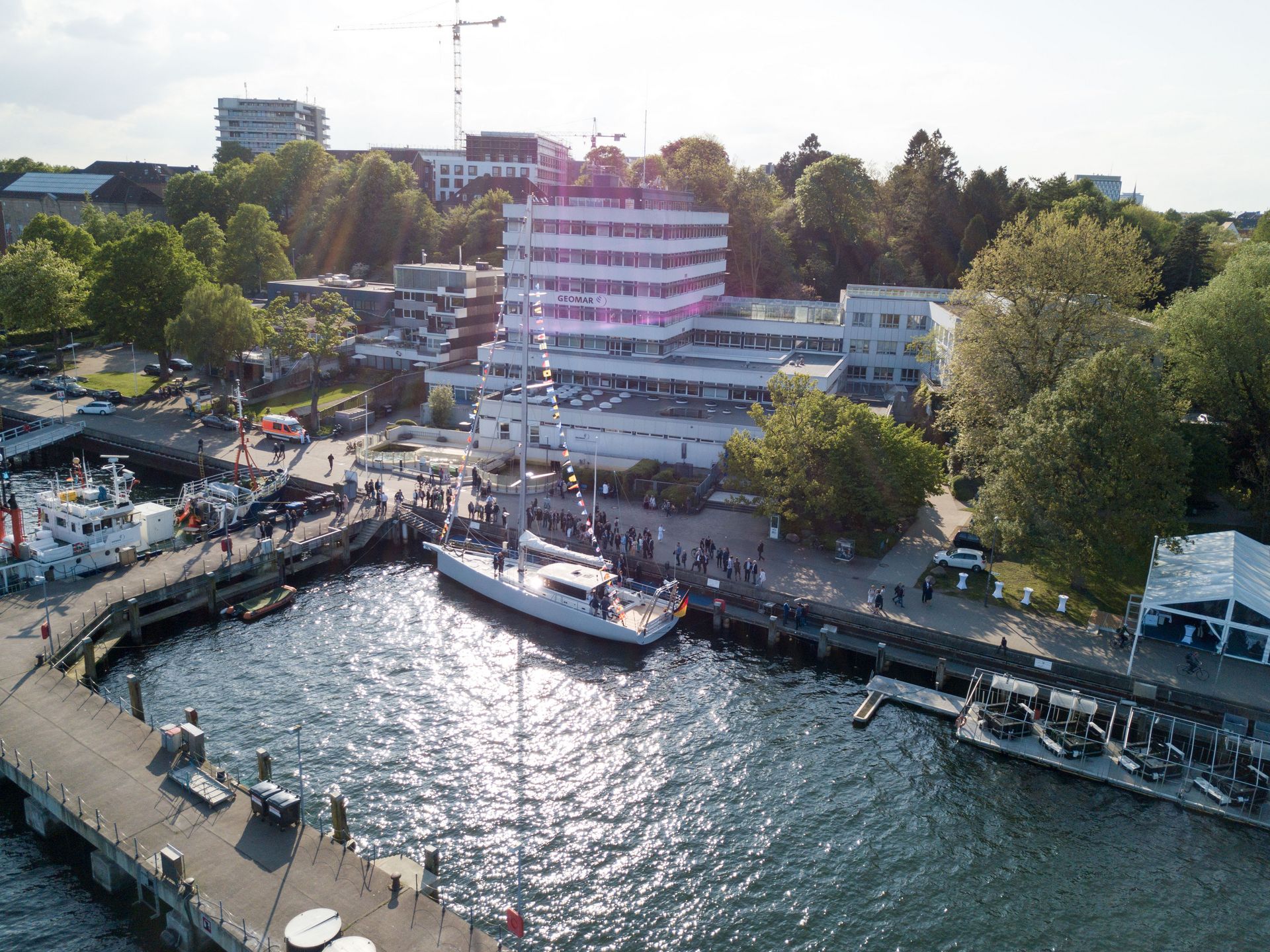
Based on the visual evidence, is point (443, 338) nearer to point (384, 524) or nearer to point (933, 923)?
point (384, 524)

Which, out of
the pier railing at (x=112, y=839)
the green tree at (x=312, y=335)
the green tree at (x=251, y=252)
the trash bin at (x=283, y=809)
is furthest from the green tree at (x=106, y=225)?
the trash bin at (x=283, y=809)

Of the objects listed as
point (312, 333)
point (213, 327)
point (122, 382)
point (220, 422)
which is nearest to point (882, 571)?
point (220, 422)

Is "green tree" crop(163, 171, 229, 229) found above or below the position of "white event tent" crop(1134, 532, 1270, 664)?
above

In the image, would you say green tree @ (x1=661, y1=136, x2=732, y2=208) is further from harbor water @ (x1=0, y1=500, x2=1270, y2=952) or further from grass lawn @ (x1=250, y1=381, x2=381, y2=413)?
harbor water @ (x1=0, y1=500, x2=1270, y2=952)

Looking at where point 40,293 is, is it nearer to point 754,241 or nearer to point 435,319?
point 435,319

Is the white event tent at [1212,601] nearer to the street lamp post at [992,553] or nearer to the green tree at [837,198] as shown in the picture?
the street lamp post at [992,553]

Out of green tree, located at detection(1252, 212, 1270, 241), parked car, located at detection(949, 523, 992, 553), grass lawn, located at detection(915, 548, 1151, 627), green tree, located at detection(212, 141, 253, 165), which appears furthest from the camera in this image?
green tree, located at detection(212, 141, 253, 165)

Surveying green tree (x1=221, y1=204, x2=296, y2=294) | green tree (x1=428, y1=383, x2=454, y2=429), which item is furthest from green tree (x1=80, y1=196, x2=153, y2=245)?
green tree (x1=428, y1=383, x2=454, y2=429)
